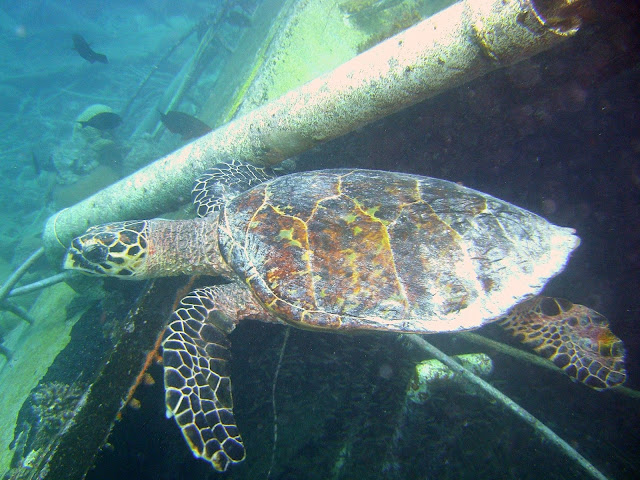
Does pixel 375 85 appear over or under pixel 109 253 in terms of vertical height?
over

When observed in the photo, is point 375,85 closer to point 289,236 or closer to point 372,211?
point 372,211

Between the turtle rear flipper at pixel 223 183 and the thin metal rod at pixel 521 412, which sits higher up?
the turtle rear flipper at pixel 223 183

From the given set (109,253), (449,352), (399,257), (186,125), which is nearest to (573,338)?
(449,352)

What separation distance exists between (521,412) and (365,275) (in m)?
1.64

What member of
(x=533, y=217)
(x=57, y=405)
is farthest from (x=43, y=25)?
(x=533, y=217)

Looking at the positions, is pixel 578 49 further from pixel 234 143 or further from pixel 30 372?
pixel 30 372

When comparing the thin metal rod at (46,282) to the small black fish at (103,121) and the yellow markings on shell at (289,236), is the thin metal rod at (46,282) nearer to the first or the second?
the yellow markings on shell at (289,236)

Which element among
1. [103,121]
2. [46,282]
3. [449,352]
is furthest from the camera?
[103,121]

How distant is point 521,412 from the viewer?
2234mm

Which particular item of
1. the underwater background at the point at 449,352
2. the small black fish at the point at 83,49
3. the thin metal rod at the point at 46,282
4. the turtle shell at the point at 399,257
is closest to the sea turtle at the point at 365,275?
the turtle shell at the point at 399,257

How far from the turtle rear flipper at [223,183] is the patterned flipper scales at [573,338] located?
3.49 m

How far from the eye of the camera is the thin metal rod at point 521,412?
1.95m

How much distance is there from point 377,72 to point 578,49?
5.38 ft

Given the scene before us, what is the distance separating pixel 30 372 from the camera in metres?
4.14
